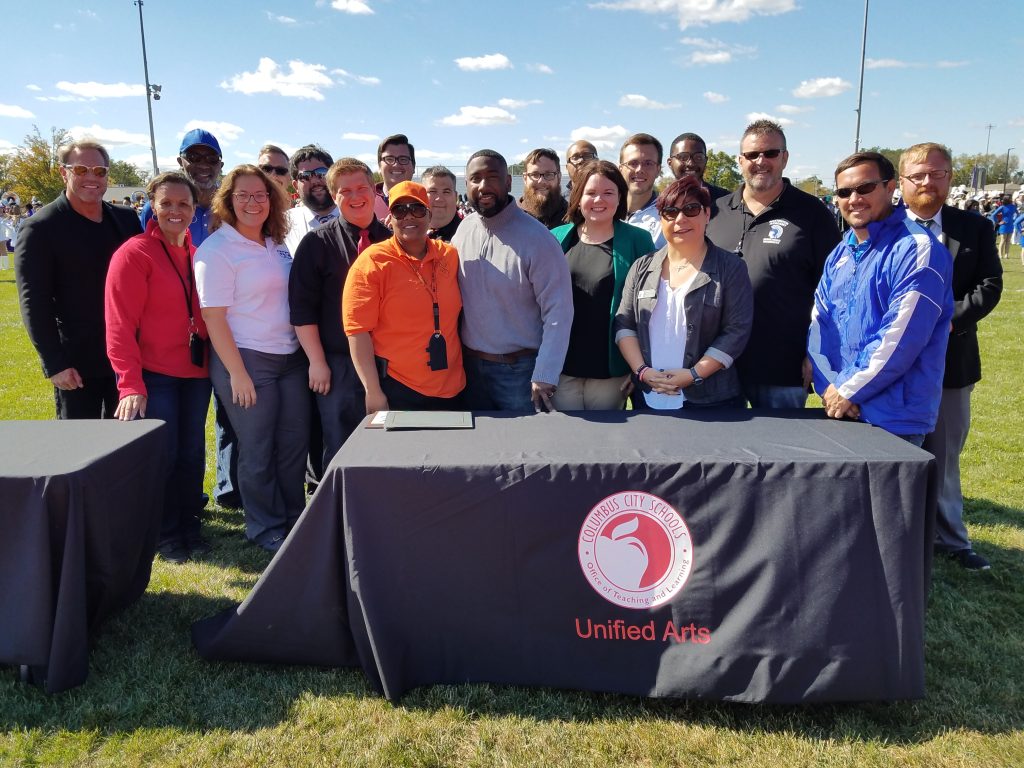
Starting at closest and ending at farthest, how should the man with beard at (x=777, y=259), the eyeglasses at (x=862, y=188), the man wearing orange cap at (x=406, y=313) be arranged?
the eyeglasses at (x=862, y=188) → the man wearing orange cap at (x=406, y=313) → the man with beard at (x=777, y=259)

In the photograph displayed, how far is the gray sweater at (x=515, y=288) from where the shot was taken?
127 inches

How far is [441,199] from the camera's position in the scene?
14.1 ft

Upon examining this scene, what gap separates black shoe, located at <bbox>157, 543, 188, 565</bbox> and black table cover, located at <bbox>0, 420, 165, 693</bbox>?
0.92 meters

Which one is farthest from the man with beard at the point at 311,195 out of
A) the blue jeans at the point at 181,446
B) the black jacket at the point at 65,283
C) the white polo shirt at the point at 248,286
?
the blue jeans at the point at 181,446

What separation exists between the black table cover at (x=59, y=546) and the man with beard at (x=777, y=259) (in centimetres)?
300

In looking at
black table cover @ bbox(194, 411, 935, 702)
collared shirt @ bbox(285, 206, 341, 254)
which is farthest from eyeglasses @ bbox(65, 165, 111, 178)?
black table cover @ bbox(194, 411, 935, 702)

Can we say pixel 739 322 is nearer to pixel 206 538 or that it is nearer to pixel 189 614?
pixel 189 614

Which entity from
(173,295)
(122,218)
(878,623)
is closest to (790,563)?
(878,623)

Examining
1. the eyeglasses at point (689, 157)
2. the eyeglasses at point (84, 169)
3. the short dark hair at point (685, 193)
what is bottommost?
the short dark hair at point (685, 193)

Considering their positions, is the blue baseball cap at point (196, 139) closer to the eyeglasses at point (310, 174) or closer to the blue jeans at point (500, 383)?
the eyeglasses at point (310, 174)

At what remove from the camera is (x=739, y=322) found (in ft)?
10.3

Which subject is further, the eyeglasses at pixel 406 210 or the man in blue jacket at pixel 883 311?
the eyeglasses at pixel 406 210

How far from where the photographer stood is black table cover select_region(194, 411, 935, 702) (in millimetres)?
2436

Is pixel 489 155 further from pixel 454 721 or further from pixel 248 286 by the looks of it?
pixel 454 721
